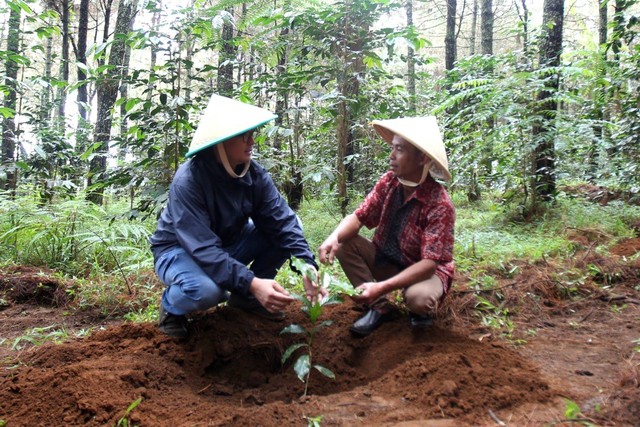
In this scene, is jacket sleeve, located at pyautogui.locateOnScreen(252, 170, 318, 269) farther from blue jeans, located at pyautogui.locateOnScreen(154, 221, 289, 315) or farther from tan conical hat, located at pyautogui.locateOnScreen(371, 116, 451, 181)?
tan conical hat, located at pyautogui.locateOnScreen(371, 116, 451, 181)

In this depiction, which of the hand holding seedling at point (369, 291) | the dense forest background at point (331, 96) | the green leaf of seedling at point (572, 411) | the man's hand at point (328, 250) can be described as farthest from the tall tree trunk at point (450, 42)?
the green leaf of seedling at point (572, 411)

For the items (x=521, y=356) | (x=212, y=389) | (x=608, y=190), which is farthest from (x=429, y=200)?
(x=608, y=190)

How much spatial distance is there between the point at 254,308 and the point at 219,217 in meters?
0.67

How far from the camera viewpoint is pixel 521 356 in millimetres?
2359

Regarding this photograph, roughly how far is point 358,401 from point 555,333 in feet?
4.95

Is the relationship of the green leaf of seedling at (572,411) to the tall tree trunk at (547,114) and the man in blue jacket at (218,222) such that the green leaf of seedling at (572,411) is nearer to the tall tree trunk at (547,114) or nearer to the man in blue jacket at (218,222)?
the man in blue jacket at (218,222)

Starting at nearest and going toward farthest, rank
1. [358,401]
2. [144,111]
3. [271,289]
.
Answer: [358,401] → [271,289] → [144,111]

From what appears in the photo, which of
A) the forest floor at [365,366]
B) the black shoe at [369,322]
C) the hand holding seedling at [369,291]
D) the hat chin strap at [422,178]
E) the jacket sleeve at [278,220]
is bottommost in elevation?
the forest floor at [365,366]

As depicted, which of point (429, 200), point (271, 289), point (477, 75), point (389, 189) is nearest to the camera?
point (271, 289)

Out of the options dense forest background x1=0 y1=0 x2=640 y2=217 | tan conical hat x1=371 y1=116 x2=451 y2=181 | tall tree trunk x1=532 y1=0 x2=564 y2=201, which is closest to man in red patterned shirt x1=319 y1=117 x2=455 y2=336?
tan conical hat x1=371 y1=116 x2=451 y2=181

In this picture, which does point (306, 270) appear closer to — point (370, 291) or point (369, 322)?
point (370, 291)

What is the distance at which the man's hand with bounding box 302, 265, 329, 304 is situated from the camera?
7.72ft

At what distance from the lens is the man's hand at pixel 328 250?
8.79 ft

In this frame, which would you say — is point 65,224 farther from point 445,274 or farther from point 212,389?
point 445,274
